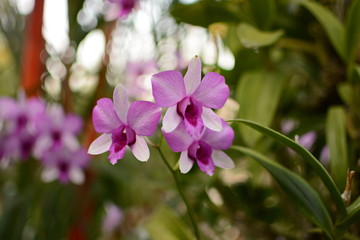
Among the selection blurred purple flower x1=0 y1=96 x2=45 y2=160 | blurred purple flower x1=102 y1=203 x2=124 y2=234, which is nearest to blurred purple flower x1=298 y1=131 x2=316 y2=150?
blurred purple flower x1=0 y1=96 x2=45 y2=160

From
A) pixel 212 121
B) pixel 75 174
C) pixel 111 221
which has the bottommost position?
pixel 111 221

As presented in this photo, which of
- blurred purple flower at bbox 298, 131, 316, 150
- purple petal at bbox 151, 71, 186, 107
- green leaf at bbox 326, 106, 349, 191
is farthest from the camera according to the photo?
blurred purple flower at bbox 298, 131, 316, 150

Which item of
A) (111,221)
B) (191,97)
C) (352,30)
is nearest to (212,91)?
(191,97)

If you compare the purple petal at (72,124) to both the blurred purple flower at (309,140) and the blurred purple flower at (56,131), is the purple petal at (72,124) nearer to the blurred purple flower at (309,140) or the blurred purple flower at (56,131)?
the blurred purple flower at (56,131)

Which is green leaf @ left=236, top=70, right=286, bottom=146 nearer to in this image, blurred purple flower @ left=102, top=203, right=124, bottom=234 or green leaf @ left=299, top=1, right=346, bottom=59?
green leaf @ left=299, top=1, right=346, bottom=59

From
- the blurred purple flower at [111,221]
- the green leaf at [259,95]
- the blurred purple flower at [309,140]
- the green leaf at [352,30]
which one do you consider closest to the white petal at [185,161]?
the green leaf at [259,95]

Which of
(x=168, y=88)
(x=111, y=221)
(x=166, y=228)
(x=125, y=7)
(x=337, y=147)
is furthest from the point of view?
(x=111, y=221)

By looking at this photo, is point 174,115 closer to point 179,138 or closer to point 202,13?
point 179,138

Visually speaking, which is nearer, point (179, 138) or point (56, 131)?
point (179, 138)
